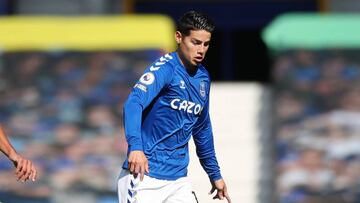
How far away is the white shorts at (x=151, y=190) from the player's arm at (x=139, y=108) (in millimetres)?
165

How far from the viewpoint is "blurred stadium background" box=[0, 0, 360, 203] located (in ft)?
33.1

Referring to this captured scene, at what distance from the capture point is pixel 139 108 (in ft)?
20.1

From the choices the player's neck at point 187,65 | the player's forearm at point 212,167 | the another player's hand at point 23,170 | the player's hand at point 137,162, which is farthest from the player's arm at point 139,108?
the player's forearm at point 212,167

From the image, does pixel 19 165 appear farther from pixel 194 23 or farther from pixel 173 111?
pixel 194 23

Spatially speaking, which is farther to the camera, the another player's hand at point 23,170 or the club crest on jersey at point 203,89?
the club crest on jersey at point 203,89

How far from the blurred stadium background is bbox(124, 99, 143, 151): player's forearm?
4056 mm

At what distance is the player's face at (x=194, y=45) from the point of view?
21.0ft

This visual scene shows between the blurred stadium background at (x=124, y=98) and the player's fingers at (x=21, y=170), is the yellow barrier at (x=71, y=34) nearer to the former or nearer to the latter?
the blurred stadium background at (x=124, y=98)

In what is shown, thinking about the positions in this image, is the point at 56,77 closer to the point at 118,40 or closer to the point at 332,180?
the point at 118,40

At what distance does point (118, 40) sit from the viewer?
33.8ft

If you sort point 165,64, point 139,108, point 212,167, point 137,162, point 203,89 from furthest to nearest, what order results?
1. point 212,167
2. point 203,89
3. point 165,64
4. point 139,108
5. point 137,162

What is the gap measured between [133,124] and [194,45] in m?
0.65

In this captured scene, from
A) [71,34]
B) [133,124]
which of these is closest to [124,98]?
[71,34]

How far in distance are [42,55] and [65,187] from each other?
1.28 m
